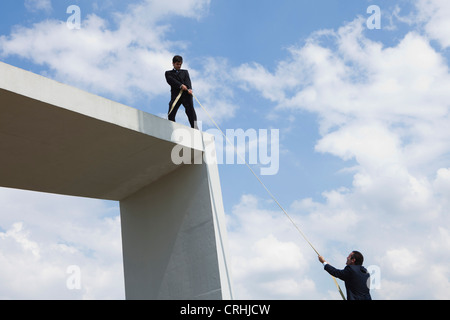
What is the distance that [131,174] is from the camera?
6316mm

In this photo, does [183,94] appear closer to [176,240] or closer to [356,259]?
[176,240]

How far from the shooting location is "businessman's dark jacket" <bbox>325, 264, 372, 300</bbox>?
172 inches

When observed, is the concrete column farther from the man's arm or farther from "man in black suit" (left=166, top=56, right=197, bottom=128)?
the man's arm

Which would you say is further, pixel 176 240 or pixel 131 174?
pixel 131 174

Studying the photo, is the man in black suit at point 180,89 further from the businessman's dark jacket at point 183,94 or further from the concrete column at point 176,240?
the concrete column at point 176,240

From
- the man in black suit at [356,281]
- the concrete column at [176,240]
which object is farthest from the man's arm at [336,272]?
the concrete column at [176,240]

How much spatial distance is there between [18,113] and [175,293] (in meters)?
3.11

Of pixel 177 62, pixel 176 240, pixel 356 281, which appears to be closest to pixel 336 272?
pixel 356 281

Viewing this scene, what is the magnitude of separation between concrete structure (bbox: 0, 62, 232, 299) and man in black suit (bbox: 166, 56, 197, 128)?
44 cm

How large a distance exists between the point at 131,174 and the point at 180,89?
1.40m

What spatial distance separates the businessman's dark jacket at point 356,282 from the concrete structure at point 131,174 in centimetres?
159

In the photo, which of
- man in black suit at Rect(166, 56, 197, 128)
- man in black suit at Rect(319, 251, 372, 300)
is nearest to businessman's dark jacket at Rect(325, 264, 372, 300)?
man in black suit at Rect(319, 251, 372, 300)

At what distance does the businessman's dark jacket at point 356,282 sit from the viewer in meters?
4.38
